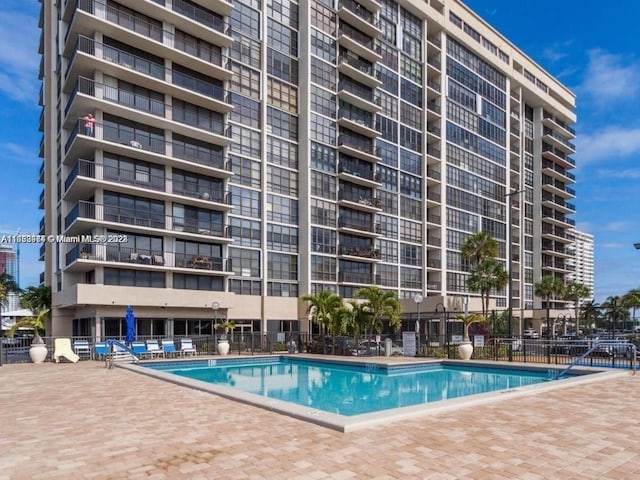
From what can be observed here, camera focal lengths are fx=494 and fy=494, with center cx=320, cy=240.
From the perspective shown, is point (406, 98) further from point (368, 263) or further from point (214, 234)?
point (214, 234)

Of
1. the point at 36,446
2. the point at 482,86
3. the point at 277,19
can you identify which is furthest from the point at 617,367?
the point at 482,86

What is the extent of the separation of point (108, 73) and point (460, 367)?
27.8 m

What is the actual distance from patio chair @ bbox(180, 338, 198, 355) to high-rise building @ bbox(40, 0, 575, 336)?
125 inches

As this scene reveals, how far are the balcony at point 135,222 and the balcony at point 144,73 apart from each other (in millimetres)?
8699

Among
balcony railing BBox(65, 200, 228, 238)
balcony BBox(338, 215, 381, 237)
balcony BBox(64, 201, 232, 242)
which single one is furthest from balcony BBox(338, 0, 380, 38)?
balcony BBox(64, 201, 232, 242)

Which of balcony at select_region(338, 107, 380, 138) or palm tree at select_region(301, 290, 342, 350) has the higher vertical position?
balcony at select_region(338, 107, 380, 138)

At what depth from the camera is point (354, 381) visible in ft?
60.0

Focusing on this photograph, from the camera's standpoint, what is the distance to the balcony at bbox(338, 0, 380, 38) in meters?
47.0

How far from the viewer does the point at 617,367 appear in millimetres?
17078

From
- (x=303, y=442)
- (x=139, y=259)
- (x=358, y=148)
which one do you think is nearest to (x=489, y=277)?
(x=358, y=148)

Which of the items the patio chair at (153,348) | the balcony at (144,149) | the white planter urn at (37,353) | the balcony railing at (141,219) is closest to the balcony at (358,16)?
the balcony at (144,149)

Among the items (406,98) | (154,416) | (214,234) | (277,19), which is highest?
(277,19)

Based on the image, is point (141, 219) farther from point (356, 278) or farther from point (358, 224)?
point (358, 224)

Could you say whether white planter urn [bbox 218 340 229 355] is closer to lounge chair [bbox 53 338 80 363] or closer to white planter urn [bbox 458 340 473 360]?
lounge chair [bbox 53 338 80 363]
